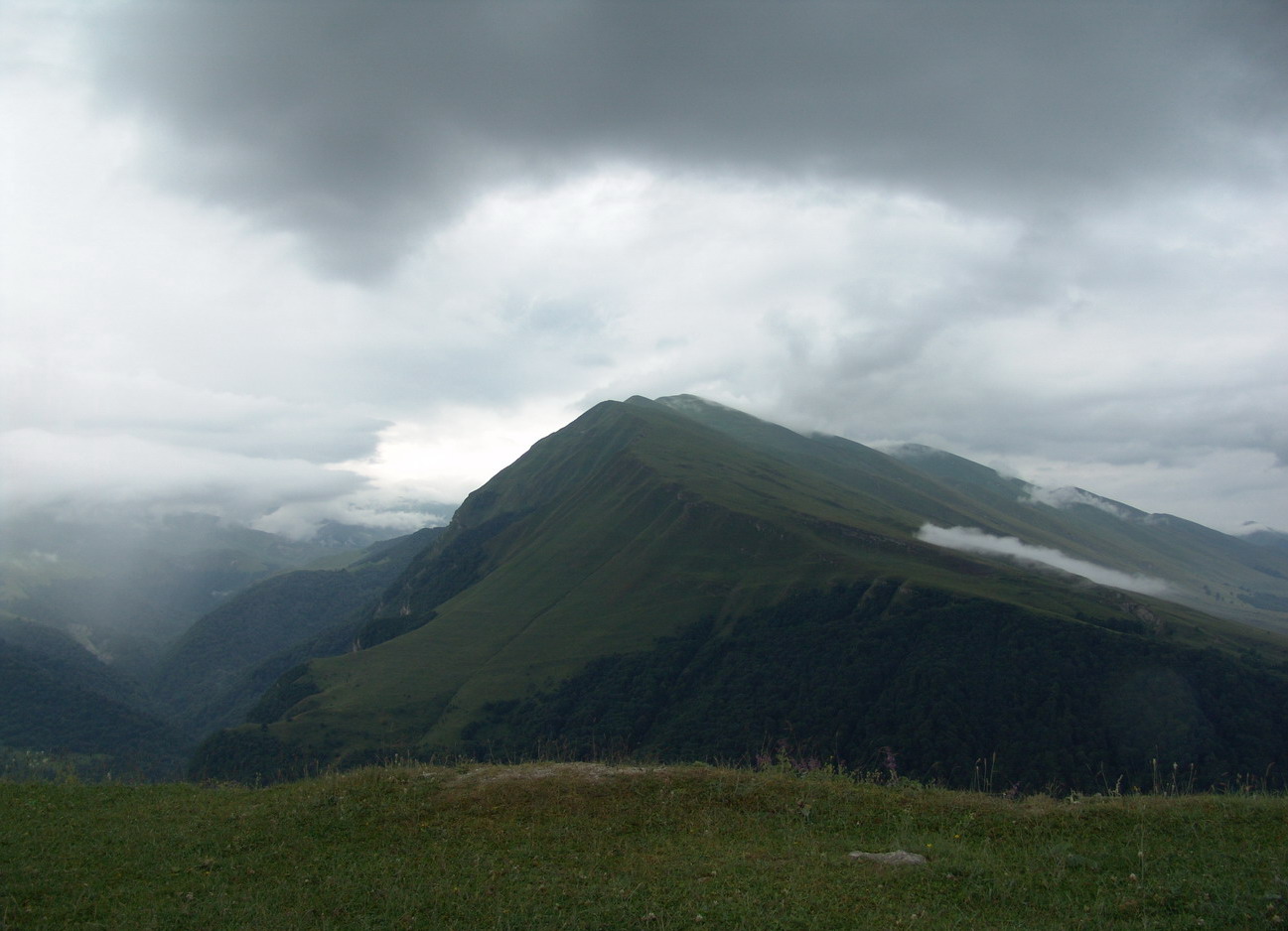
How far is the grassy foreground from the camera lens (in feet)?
37.6

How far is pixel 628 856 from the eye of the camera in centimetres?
1359

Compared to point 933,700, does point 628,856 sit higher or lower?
higher

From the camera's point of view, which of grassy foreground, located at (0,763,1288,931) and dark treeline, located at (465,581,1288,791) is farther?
dark treeline, located at (465,581,1288,791)

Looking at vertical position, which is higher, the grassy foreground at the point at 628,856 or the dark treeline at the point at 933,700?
the grassy foreground at the point at 628,856

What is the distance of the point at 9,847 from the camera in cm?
1392

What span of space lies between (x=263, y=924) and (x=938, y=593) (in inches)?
7889

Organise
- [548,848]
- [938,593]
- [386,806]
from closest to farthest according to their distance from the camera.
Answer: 1. [548,848]
2. [386,806]
3. [938,593]

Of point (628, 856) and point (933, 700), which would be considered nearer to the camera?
point (628, 856)

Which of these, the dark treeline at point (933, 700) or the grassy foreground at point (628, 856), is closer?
the grassy foreground at point (628, 856)

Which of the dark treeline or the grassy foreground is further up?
the grassy foreground

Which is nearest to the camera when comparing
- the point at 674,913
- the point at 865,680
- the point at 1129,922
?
the point at 1129,922

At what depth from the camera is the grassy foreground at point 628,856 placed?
1147 centimetres

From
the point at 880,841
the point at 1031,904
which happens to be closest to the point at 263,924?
the point at 880,841

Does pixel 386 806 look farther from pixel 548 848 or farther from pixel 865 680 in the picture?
pixel 865 680
